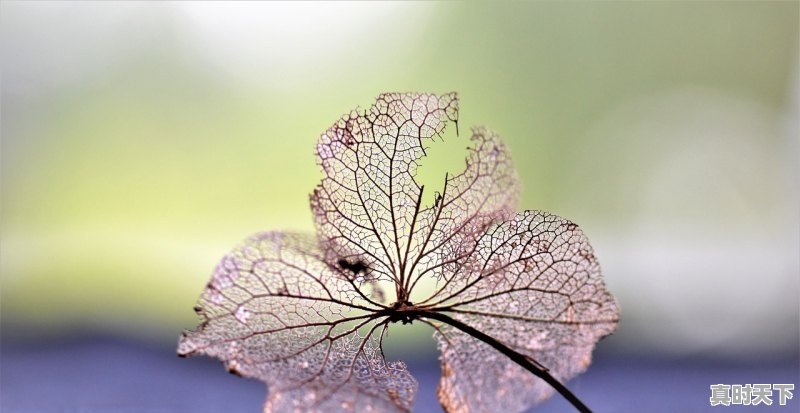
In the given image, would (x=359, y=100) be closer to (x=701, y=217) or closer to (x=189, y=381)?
(x=189, y=381)

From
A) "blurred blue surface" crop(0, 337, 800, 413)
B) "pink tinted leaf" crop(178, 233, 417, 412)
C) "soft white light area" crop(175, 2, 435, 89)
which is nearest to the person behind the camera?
"pink tinted leaf" crop(178, 233, 417, 412)

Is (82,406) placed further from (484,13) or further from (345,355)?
(484,13)

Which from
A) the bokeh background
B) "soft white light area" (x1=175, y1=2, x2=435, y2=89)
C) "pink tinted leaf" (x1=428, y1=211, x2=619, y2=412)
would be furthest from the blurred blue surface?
"soft white light area" (x1=175, y1=2, x2=435, y2=89)

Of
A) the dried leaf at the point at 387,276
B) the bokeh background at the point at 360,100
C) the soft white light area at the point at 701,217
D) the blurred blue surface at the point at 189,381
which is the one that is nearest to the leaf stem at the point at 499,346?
the dried leaf at the point at 387,276

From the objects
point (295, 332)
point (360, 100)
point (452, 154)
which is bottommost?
point (295, 332)

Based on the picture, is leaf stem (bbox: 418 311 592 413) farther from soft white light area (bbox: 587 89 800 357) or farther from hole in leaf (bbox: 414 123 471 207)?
soft white light area (bbox: 587 89 800 357)

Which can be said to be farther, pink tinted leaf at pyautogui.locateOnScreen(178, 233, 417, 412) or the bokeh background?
the bokeh background

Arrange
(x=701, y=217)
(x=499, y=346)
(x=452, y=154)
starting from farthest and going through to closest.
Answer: (x=701, y=217) < (x=452, y=154) < (x=499, y=346)

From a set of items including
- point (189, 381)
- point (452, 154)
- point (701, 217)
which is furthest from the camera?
point (701, 217)

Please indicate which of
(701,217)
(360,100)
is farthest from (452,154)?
(701,217)
